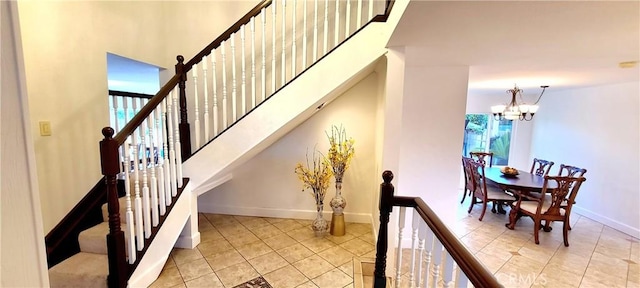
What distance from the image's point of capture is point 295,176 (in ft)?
11.4

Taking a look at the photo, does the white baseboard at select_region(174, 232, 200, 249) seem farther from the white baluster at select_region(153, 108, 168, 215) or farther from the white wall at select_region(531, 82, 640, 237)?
the white wall at select_region(531, 82, 640, 237)

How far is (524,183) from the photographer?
3775mm

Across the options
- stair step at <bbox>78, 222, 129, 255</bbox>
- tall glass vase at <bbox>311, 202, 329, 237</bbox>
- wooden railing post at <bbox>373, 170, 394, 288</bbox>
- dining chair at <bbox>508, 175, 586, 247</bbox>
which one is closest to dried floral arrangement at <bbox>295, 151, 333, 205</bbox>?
tall glass vase at <bbox>311, 202, 329, 237</bbox>

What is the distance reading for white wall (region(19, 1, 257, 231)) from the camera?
2127 millimetres

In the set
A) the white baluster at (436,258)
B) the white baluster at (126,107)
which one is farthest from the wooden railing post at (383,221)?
the white baluster at (126,107)

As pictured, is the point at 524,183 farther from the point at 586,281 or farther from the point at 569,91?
the point at 569,91

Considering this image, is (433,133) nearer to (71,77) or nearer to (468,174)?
(468,174)

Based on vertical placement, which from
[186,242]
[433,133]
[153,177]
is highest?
[433,133]

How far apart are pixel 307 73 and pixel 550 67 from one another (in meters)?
2.72

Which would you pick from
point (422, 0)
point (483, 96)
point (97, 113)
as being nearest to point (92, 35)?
point (97, 113)

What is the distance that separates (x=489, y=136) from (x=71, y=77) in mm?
7142

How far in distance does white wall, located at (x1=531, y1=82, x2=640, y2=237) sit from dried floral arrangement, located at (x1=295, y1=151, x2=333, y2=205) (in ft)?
14.9

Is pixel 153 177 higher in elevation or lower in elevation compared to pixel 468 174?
higher

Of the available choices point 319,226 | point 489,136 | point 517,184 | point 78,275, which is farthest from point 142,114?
point 489,136
